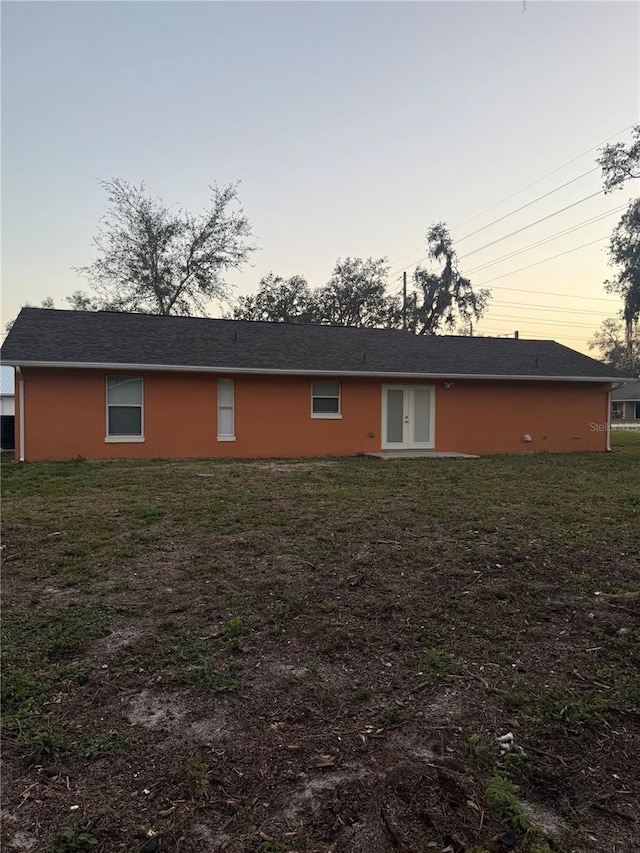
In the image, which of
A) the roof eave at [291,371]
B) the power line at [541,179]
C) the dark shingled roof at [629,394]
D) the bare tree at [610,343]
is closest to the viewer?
the roof eave at [291,371]

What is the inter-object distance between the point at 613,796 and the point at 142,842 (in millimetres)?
1616

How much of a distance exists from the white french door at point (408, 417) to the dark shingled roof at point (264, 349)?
0.72 m

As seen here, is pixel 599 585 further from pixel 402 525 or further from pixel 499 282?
pixel 499 282

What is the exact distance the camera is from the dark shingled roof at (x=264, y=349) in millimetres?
12180

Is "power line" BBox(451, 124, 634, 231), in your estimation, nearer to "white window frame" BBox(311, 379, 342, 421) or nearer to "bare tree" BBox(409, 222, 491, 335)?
"bare tree" BBox(409, 222, 491, 335)

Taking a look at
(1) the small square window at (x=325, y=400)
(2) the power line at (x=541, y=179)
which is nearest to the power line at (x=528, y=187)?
(2) the power line at (x=541, y=179)

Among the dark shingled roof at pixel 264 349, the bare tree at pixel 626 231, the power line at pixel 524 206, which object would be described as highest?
the power line at pixel 524 206

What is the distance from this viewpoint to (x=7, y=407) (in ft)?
78.2

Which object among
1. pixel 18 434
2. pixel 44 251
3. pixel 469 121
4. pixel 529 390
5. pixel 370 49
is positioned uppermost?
pixel 370 49

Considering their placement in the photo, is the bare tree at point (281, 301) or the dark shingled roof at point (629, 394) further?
the dark shingled roof at point (629, 394)

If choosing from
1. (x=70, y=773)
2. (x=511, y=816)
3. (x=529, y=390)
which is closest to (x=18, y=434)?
(x=70, y=773)

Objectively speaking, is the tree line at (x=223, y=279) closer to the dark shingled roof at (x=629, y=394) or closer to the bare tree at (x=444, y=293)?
the bare tree at (x=444, y=293)

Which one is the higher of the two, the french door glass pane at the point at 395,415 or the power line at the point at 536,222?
the power line at the point at 536,222

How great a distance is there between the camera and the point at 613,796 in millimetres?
1813
